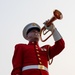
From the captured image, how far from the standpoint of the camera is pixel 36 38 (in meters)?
5.25

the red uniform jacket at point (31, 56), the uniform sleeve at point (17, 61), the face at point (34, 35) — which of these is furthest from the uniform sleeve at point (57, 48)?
the uniform sleeve at point (17, 61)

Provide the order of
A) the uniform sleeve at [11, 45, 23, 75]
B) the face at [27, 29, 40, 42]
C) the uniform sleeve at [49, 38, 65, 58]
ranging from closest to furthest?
the uniform sleeve at [11, 45, 23, 75], the uniform sleeve at [49, 38, 65, 58], the face at [27, 29, 40, 42]

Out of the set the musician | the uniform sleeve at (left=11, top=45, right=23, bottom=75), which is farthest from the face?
the uniform sleeve at (left=11, top=45, right=23, bottom=75)

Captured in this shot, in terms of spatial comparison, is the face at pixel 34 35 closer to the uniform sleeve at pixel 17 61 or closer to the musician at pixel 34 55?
the musician at pixel 34 55

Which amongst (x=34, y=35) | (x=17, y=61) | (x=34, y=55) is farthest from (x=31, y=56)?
(x=34, y=35)

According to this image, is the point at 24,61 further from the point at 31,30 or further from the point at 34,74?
the point at 31,30

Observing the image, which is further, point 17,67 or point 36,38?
point 36,38

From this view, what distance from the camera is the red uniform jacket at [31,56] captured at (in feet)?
16.1

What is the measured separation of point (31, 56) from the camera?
503 centimetres

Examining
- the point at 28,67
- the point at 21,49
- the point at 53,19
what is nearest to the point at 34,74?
the point at 28,67

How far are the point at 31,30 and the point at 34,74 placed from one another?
875 millimetres

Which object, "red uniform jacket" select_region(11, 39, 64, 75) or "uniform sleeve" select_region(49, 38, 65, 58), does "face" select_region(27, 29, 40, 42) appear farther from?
"uniform sleeve" select_region(49, 38, 65, 58)

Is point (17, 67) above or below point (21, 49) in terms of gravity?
below

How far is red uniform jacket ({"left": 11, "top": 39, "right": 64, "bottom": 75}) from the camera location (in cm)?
491
